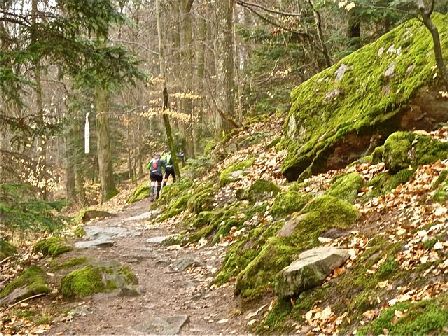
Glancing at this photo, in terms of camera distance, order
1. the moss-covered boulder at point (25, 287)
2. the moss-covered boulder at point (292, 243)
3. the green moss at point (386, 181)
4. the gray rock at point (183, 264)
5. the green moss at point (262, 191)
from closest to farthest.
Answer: the moss-covered boulder at point (292, 243) → the green moss at point (386, 181) → the moss-covered boulder at point (25, 287) → the gray rock at point (183, 264) → the green moss at point (262, 191)

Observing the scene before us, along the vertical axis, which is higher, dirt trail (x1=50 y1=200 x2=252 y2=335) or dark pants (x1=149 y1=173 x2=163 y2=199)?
dark pants (x1=149 y1=173 x2=163 y2=199)

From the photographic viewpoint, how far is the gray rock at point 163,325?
6.00 meters

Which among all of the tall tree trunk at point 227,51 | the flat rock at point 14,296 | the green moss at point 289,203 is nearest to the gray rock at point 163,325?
the flat rock at point 14,296

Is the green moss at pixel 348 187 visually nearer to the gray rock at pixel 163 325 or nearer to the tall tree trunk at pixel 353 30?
the gray rock at pixel 163 325

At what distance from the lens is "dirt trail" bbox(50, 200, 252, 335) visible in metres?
6.17

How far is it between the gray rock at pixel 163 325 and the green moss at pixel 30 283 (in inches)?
92.2

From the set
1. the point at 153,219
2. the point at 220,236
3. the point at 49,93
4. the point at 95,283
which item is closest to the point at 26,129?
the point at 95,283

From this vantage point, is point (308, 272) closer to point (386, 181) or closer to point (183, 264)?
point (386, 181)

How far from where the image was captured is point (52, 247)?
10273 mm

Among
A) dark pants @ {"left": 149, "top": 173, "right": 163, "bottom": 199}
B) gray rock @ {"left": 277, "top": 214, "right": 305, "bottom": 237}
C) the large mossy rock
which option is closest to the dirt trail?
gray rock @ {"left": 277, "top": 214, "right": 305, "bottom": 237}

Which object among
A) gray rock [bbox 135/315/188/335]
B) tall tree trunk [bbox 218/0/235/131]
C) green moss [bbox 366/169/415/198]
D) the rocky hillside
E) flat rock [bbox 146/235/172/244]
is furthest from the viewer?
tall tree trunk [bbox 218/0/235/131]

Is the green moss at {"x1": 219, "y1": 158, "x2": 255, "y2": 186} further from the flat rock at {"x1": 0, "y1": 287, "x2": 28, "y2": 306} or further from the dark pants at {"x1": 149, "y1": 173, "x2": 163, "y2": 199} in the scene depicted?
the flat rock at {"x1": 0, "y1": 287, "x2": 28, "y2": 306}

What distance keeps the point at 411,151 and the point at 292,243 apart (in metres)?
2.18

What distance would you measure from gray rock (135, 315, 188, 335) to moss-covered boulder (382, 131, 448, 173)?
3.62 m
